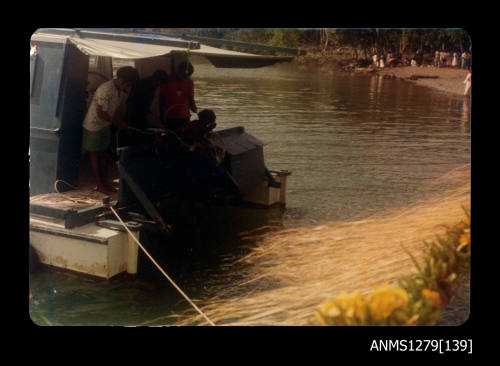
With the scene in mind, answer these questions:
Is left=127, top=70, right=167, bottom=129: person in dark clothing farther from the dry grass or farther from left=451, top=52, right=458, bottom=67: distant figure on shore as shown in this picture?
left=451, top=52, right=458, bottom=67: distant figure on shore

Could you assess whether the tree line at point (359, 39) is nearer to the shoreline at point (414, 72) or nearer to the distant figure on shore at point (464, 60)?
the distant figure on shore at point (464, 60)

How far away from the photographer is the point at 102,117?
29.0 ft

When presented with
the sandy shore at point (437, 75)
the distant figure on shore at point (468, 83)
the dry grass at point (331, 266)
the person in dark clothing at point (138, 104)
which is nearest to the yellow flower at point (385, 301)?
the dry grass at point (331, 266)

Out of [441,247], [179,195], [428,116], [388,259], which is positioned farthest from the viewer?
[428,116]

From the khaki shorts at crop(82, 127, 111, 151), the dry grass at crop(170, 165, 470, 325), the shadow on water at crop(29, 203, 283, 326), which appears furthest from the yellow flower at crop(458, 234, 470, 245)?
the khaki shorts at crop(82, 127, 111, 151)

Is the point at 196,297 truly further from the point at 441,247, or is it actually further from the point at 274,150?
the point at 274,150

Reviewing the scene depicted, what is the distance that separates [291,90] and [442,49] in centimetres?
650

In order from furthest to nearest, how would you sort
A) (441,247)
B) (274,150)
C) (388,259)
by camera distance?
1. (274,150)
2. (388,259)
3. (441,247)

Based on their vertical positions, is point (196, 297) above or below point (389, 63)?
below

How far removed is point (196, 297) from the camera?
319 inches

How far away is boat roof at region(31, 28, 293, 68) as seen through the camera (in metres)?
7.89

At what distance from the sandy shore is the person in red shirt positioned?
2765mm

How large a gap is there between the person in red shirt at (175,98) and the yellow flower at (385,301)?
186 inches
